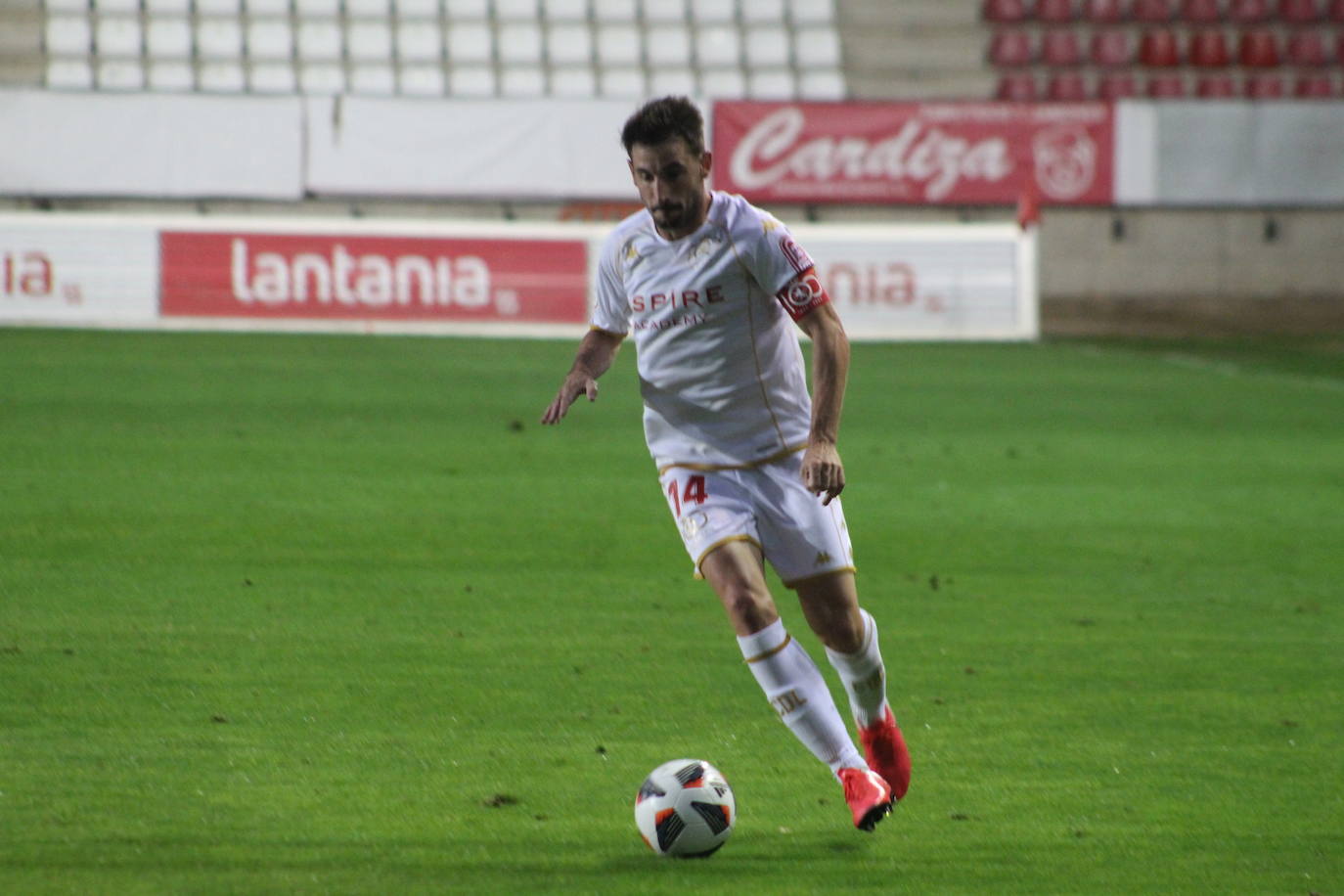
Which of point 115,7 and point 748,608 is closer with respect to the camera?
point 748,608

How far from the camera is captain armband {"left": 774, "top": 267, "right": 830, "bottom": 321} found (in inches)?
176

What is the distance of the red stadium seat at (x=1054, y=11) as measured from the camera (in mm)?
28172

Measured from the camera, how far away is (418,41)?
26.9m

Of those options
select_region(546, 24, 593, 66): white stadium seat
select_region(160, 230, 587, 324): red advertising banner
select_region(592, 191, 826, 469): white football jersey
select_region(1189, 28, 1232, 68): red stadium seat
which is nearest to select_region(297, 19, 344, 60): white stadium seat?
select_region(546, 24, 593, 66): white stadium seat

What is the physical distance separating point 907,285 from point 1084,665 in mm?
14879

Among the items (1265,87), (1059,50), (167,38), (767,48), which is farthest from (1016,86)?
(167,38)

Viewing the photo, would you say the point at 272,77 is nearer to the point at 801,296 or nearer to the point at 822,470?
the point at 801,296

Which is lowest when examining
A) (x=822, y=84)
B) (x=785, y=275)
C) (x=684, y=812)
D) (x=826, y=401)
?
(x=684, y=812)

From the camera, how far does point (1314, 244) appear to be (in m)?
26.5

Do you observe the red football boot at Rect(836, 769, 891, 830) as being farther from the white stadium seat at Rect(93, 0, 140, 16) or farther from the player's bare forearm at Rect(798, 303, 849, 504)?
the white stadium seat at Rect(93, 0, 140, 16)

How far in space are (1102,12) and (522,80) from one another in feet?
30.3

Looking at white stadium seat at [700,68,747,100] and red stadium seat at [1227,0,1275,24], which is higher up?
red stadium seat at [1227,0,1275,24]

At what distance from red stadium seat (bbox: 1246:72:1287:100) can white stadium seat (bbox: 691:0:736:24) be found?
809cm

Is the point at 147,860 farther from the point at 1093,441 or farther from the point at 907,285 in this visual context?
the point at 907,285
